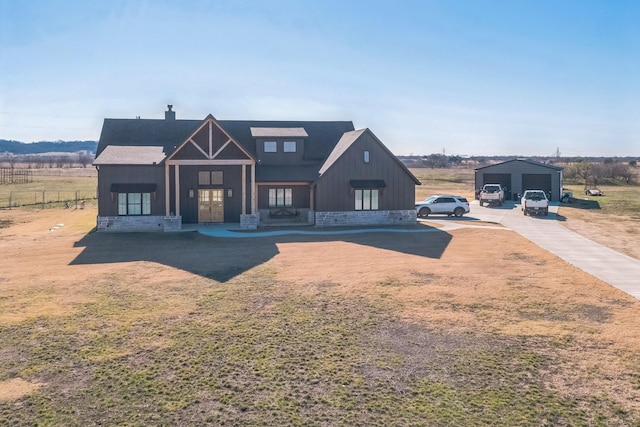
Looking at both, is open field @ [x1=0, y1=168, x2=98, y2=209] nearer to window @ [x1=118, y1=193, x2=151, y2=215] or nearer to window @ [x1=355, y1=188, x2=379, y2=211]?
window @ [x1=118, y1=193, x2=151, y2=215]

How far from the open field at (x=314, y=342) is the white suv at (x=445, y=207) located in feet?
54.3

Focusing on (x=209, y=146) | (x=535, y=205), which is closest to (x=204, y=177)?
(x=209, y=146)

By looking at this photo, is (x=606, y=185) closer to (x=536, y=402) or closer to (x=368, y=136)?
(x=368, y=136)

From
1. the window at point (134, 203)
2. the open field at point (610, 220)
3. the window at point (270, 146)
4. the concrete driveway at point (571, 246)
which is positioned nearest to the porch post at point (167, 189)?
the window at point (134, 203)

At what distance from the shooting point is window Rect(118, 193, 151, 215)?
2988 cm

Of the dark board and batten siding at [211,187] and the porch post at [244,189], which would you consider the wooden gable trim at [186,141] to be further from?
the porch post at [244,189]

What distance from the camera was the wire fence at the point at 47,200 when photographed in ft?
141

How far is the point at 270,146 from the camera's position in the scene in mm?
34938

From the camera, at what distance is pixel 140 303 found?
589 inches

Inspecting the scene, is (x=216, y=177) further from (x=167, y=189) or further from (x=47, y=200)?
(x=47, y=200)

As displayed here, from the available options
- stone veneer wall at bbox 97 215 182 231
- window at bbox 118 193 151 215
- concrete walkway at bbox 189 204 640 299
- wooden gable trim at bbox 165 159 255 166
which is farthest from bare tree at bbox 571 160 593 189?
window at bbox 118 193 151 215

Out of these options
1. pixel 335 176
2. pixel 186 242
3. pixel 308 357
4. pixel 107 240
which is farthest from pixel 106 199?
pixel 308 357

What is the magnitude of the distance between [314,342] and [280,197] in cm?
2198

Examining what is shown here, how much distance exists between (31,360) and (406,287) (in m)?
10.9
